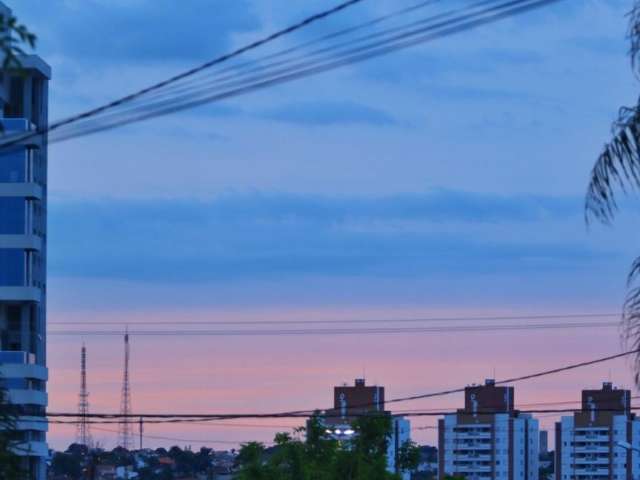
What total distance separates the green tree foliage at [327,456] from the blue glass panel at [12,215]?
477 inches

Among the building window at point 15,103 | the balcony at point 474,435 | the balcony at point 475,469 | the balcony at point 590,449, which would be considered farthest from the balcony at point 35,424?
the balcony at point 474,435

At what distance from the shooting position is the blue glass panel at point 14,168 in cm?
5766

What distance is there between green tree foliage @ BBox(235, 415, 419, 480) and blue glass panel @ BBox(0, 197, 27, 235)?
12.1 metres

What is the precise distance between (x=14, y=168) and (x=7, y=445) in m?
37.1

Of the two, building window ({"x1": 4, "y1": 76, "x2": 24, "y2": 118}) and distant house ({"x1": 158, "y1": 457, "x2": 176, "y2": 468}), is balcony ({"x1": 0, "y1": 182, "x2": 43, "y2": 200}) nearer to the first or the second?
building window ({"x1": 4, "y1": 76, "x2": 24, "y2": 118})

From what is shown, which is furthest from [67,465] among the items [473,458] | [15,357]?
[473,458]

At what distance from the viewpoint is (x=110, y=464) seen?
420 ft

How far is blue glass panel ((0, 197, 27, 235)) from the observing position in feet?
188

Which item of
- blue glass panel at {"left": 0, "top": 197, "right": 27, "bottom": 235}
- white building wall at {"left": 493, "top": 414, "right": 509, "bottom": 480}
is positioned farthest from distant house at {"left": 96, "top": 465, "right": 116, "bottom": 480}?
white building wall at {"left": 493, "top": 414, "right": 509, "bottom": 480}

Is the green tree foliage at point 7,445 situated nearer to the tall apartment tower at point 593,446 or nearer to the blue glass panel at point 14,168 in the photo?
the blue glass panel at point 14,168

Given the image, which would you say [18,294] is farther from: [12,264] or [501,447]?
[501,447]

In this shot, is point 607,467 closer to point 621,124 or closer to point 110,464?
point 110,464

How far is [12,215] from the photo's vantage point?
5744 cm

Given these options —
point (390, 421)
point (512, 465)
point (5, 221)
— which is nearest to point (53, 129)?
point (390, 421)
